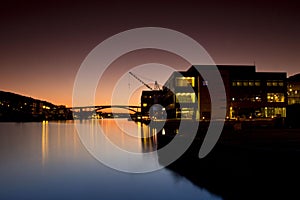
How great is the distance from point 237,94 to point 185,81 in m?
14.1

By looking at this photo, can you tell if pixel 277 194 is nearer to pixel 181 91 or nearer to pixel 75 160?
pixel 75 160

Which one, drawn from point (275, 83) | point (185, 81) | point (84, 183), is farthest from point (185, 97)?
point (84, 183)

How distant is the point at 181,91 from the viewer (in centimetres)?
8744

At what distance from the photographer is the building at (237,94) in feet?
281

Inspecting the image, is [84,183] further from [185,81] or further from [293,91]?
[293,91]

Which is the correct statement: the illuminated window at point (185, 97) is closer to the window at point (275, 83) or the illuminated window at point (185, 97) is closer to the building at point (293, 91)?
the window at point (275, 83)

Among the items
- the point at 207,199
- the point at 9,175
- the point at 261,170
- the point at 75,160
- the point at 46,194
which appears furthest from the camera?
the point at 75,160

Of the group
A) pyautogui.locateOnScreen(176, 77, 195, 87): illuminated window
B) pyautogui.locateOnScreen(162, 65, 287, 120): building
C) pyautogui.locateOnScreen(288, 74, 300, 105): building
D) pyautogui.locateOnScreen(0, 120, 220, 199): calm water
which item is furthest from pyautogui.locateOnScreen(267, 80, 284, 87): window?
pyautogui.locateOnScreen(0, 120, 220, 199): calm water

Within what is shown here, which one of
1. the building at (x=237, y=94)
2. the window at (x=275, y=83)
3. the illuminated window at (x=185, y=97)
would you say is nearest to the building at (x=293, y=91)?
the building at (x=237, y=94)

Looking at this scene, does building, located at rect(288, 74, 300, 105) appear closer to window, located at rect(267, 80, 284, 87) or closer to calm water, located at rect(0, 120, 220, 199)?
window, located at rect(267, 80, 284, 87)

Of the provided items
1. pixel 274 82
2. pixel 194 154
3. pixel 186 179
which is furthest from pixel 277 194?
pixel 274 82

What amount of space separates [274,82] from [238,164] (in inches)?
3111

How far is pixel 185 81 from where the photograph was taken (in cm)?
8706

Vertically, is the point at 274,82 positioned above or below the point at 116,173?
above
